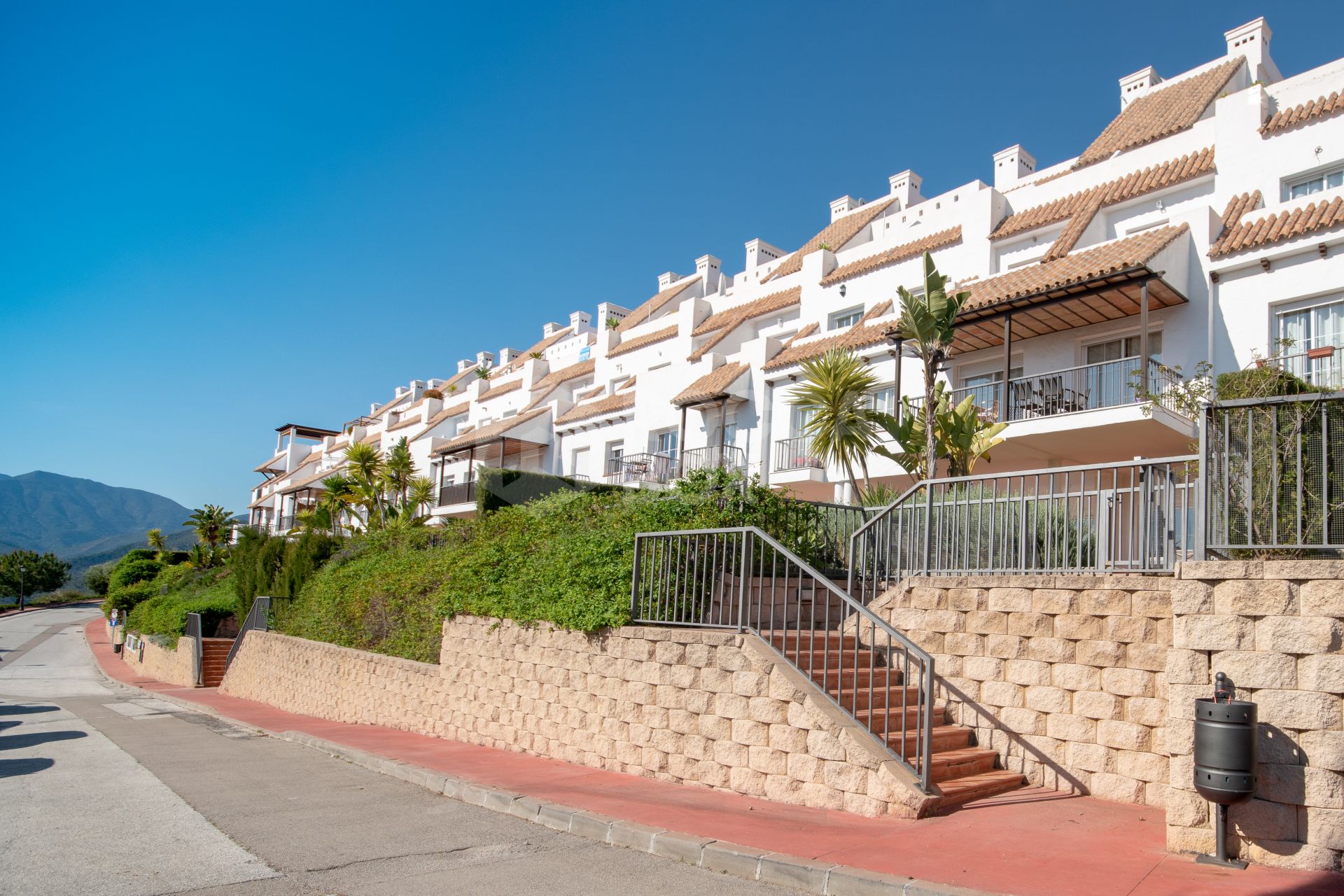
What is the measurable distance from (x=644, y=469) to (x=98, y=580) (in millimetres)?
84195

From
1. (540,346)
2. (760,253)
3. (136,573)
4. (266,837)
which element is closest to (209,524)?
(136,573)

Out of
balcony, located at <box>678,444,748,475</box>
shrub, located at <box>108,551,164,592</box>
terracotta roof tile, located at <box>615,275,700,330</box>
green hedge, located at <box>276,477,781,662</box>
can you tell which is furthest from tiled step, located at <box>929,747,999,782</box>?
shrub, located at <box>108,551,164,592</box>

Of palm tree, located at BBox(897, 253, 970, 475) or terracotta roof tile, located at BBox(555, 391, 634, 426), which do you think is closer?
palm tree, located at BBox(897, 253, 970, 475)

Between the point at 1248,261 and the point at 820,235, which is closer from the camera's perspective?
the point at 1248,261

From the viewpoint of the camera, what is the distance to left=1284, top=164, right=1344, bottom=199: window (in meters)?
16.0

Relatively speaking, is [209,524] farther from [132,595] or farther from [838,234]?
[838,234]

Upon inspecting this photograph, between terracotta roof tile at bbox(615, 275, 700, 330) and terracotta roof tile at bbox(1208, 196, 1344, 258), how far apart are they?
2423 cm

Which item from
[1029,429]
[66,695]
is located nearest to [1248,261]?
[1029,429]

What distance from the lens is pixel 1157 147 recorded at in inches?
767

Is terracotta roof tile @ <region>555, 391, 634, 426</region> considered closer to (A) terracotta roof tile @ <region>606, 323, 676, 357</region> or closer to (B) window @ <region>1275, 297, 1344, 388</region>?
(A) terracotta roof tile @ <region>606, 323, 676, 357</region>

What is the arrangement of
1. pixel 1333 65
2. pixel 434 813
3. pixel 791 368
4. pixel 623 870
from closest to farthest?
1. pixel 623 870
2. pixel 434 813
3. pixel 1333 65
4. pixel 791 368

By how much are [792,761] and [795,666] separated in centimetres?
83

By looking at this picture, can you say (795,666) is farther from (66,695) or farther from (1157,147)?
(66,695)

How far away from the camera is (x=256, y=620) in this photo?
26.0m
